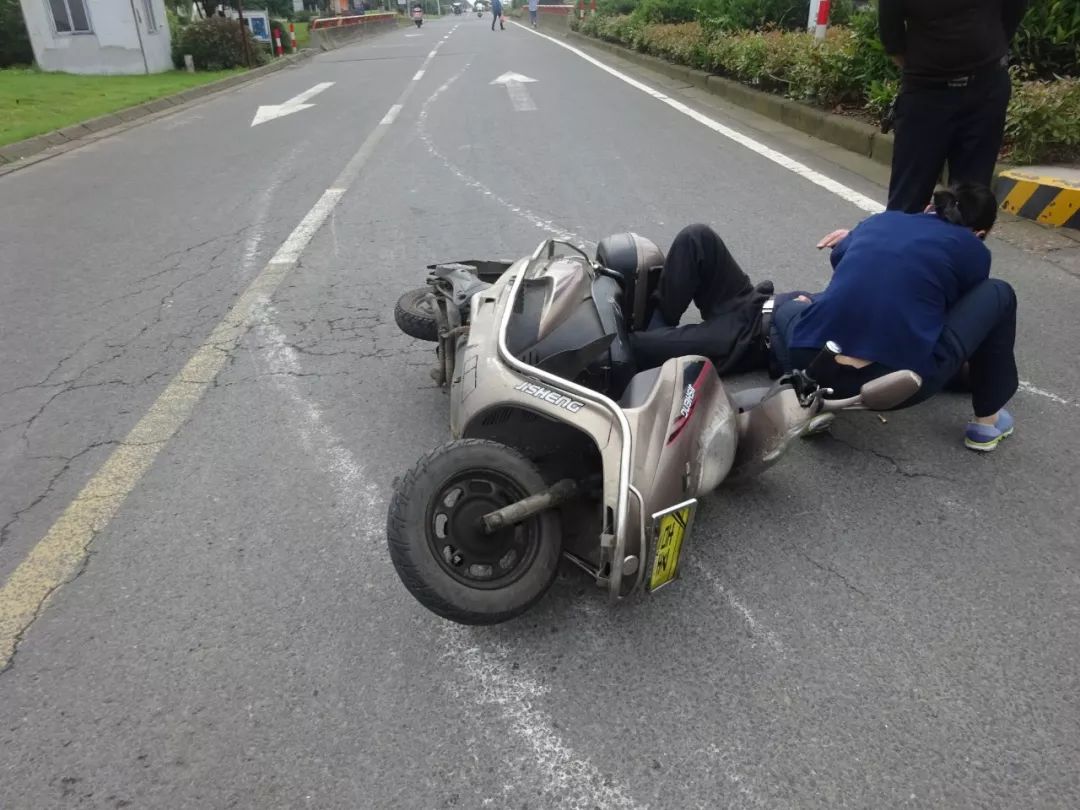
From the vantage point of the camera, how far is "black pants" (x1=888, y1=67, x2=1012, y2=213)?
4.23 metres

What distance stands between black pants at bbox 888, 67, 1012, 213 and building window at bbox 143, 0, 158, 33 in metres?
19.9

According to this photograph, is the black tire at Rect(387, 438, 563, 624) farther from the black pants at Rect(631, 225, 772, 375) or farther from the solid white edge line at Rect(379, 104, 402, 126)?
the solid white edge line at Rect(379, 104, 402, 126)

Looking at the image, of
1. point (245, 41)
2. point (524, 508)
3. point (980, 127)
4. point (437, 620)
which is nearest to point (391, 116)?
point (980, 127)

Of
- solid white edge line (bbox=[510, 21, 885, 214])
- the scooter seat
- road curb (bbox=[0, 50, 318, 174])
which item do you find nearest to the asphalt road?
the scooter seat

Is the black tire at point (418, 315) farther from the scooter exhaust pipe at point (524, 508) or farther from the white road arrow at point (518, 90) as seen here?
the white road arrow at point (518, 90)

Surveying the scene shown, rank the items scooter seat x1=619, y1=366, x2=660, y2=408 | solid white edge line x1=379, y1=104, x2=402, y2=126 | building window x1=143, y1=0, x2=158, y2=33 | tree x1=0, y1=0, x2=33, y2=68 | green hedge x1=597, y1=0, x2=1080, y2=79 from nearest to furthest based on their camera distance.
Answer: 1. scooter seat x1=619, y1=366, x2=660, y2=408
2. green hedge x1=597, y1=0, x2=1080, y2=79
3. solid white edge line x1=379, y1=104, x2=402, y2=126
4. building window x1=143, y1=0, x2=158, y2=33
5. tree x1=0, y1=0, x2=33, y2=68

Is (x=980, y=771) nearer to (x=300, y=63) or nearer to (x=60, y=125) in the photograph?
(x=60, y=125)

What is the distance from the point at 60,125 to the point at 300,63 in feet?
41.6

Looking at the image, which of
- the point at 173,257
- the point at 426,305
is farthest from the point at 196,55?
the point at 426,305

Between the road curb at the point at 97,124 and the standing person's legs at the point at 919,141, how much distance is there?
9443 mm

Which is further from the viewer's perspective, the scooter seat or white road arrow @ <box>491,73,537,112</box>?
white road arrow @ <box>491,73,537,112</box>

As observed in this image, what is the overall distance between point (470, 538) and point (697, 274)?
5.97ft

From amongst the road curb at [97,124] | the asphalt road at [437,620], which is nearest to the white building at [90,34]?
the road curb at [97,124]

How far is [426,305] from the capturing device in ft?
12.7
